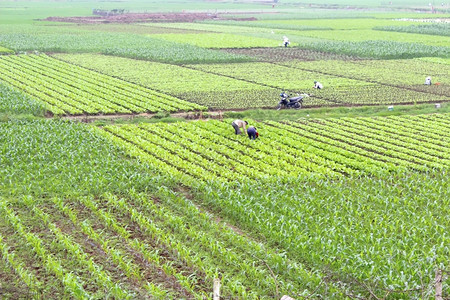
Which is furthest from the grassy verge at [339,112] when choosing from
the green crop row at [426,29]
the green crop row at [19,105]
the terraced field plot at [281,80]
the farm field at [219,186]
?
the green crop row at [426,29]

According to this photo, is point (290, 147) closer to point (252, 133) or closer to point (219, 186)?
point (252, 133)

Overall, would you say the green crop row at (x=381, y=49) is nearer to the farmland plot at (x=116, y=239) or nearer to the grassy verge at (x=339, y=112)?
the grassy verge at (x=339, y=112)

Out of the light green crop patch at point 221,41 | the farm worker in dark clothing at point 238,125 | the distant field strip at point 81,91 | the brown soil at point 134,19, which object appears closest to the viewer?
the farm worker in dark clothing at point 238,125

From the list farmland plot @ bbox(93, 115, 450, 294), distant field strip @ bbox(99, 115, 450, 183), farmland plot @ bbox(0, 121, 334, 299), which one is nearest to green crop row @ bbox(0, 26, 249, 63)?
farmland plot @ bbox(93, 115, 450, 294)

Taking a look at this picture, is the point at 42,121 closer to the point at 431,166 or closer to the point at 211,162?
the point at 211,162

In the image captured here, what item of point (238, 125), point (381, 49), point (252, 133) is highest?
point (238, 125)

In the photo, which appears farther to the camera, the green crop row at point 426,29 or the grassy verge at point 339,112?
the green crop row at point 426,29

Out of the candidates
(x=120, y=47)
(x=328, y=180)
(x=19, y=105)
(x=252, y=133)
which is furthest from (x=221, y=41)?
(x=328, y=180)

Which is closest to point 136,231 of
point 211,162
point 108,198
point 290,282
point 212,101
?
point 108,198
